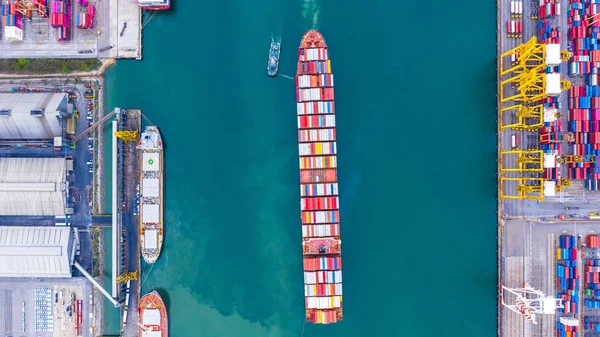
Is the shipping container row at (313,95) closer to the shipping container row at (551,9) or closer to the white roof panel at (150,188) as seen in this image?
the white roof panel at (150,188)

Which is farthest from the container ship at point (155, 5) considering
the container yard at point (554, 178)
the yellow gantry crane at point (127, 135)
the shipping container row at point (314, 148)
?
the container yard at point (554, 178)

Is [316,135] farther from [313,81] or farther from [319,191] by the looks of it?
[319,191]

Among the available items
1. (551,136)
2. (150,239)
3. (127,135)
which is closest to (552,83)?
(551,136)

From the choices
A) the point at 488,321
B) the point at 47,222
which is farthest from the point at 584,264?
the point at 47,222

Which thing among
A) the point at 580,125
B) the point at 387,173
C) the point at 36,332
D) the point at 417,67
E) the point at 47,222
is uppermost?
the point at 417,67

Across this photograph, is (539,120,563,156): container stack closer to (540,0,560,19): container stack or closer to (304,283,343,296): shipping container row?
(540,0,560,19): container stack

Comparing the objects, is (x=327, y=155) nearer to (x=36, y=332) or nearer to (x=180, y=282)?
(x=180, y=282)
